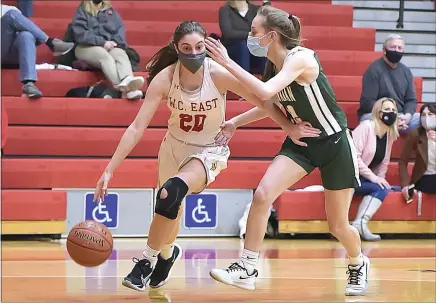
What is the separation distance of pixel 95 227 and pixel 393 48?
16.2ft

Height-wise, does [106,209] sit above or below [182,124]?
below

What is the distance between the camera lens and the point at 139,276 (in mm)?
4547

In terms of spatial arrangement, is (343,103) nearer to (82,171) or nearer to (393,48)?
(393,48)

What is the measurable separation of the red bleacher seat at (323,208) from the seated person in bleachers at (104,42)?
1868 mm

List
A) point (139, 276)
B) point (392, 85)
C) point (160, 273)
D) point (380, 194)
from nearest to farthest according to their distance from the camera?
point (139, 276) → point (160, 273) → point (380, 194) → point (392, 85)

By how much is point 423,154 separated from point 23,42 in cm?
406

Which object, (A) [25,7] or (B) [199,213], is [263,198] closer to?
(B) [199,213]

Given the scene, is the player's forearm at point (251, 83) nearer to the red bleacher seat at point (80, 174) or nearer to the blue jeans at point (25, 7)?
the red bleacher seat at point (80, 174)

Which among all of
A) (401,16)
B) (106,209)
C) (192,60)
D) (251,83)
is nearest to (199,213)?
(106,209)

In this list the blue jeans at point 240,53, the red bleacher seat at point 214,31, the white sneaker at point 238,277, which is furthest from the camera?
the red bleacher seat at point 214,31

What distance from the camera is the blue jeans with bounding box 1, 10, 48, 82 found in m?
8.34

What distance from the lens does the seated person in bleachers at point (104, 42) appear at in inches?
338

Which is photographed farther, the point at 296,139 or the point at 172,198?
the point at 296,139

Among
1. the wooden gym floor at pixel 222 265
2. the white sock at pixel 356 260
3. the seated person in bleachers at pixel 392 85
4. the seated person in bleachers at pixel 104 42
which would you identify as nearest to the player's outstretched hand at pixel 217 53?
the wooden gym floor at pixel 222 265
